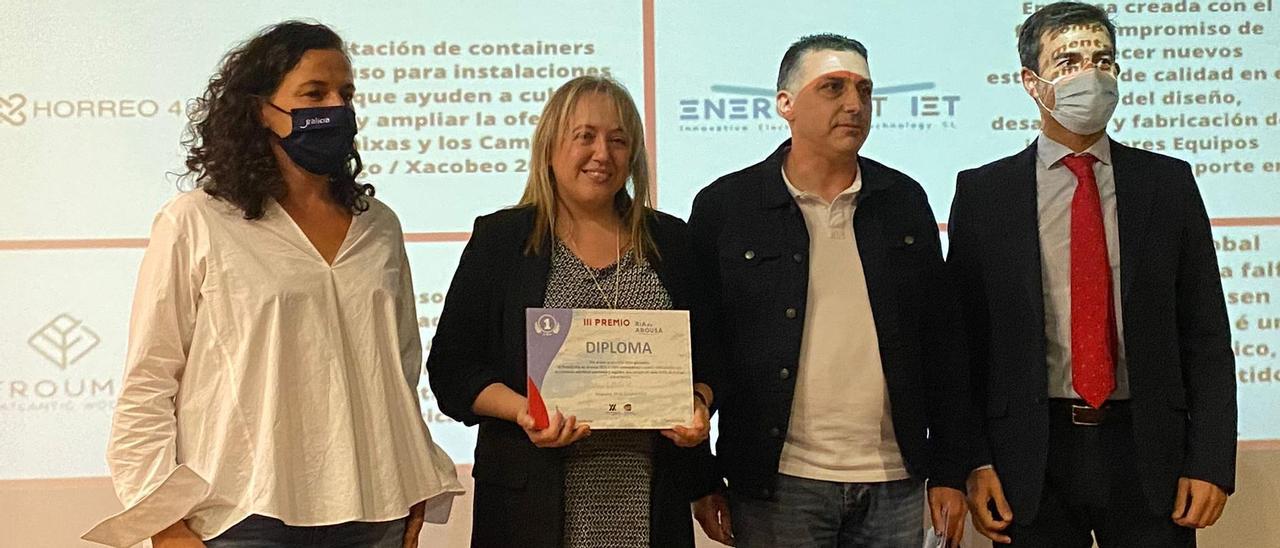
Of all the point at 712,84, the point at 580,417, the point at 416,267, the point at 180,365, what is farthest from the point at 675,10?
the point at 180,365

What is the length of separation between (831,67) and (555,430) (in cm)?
99

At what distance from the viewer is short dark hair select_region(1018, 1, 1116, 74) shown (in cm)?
257

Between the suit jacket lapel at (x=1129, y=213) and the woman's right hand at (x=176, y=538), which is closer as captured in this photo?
the woman's right hand at (x=176, y=538)

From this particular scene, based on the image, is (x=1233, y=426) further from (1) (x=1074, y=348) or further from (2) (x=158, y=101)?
(2) (x=158, y=101)

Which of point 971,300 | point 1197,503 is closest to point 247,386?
point 971,300

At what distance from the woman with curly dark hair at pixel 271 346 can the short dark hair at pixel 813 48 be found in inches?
37.3

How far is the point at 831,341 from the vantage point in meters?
2.41

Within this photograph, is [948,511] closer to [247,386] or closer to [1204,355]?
[1204,355]

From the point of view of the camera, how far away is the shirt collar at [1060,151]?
2.54 m

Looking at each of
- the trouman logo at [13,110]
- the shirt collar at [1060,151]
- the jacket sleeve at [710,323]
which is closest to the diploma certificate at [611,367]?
the jacket sleeve at [710,323]

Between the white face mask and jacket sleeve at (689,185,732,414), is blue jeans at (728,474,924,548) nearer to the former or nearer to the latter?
jacket sleeve at (689,185,732,414)

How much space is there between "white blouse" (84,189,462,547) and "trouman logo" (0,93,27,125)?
1584 millimetres

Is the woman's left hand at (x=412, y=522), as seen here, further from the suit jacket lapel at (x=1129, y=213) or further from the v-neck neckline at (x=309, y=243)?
the suit jacket lapel at (x=1129, y=213)

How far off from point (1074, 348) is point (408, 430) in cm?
132
